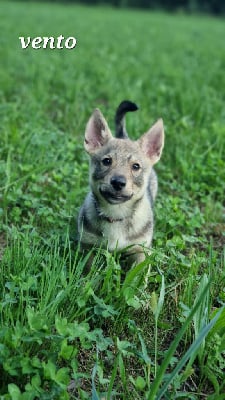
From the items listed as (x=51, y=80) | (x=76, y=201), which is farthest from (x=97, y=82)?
(x=76, y=201)

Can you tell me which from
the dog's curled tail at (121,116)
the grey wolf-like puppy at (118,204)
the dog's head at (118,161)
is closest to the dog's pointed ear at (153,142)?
the dog's head at (118,161)

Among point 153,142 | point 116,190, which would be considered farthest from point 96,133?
point 116,190

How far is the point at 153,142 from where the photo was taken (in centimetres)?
391

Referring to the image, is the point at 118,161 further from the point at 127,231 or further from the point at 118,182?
the point at 127,231

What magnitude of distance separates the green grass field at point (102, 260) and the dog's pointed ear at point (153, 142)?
0.48m

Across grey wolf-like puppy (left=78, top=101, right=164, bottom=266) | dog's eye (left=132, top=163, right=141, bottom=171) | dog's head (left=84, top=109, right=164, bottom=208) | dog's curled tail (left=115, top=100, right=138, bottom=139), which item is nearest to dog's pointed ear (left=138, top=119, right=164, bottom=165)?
dog's head (left=84, top=109, right=164, bottom=208)

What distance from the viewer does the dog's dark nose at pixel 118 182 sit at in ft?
11.0

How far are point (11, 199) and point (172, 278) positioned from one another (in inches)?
52.9

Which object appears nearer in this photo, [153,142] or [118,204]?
[118,204]

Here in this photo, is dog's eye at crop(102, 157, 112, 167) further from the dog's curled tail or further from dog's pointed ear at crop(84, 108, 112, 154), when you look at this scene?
the dog's curled tail

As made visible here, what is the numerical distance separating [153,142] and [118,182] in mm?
687

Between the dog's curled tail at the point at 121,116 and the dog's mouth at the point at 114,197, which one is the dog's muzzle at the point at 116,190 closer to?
the dog's mouth at the point at 114,197

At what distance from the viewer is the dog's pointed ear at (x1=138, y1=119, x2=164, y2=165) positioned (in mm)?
3854

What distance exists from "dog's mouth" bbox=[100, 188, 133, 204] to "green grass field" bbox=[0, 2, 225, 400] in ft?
1.11
